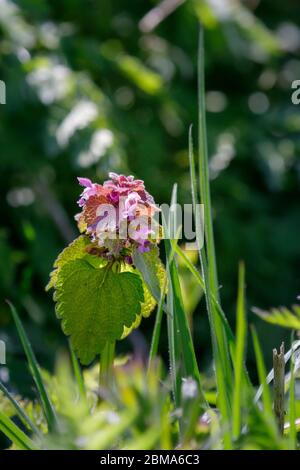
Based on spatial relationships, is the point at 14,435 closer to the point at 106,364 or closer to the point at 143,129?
the point at 106,364

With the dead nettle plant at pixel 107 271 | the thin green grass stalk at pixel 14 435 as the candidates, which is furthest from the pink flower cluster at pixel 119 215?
the thin green grass stalk at pixel 14 435

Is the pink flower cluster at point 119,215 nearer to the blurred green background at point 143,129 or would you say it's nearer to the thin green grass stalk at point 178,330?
the thin green grass stalk at point 178,330

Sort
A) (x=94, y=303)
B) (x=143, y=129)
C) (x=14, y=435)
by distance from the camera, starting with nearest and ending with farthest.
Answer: (x=14, y=435)
(x=94, y=303)
(x=143, y=129)

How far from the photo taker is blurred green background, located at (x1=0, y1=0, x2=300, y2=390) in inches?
84.5

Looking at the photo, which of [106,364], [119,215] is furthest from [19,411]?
[119,215]

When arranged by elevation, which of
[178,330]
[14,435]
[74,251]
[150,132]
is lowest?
[14,435]

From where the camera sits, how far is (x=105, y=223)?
3.13ft

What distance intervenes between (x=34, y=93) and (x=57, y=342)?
0.68 meters

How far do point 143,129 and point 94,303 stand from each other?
58.0 inches

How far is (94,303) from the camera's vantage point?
3.30ft

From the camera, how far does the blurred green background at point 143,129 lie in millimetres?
2146

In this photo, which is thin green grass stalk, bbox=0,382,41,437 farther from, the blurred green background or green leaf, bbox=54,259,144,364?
the blurred green background

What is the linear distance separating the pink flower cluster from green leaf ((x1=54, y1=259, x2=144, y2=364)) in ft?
0.13

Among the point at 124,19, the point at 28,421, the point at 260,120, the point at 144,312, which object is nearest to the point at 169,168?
the point at 260,120
